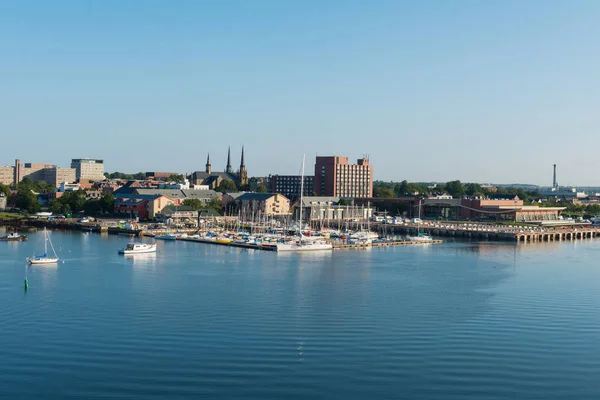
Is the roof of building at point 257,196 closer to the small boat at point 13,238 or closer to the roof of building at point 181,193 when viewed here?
the roof of building at point 181,193

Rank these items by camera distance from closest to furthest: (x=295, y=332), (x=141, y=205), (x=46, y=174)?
(x=295, y=332)
(x=141, y=205)
(x=46, y=174)

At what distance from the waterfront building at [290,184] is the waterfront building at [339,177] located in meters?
1.88

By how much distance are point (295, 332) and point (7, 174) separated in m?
79.1

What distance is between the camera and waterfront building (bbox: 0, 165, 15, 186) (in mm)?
83062

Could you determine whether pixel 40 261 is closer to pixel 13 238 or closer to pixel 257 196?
pixel 13 238

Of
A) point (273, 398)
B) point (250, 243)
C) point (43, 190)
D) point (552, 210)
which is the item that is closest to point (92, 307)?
point (273, 398)

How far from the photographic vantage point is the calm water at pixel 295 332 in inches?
399

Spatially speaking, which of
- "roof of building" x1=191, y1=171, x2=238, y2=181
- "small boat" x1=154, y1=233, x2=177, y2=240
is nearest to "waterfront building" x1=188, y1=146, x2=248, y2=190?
"roof of building" x1=191, y1=171, x2=238, y2=181

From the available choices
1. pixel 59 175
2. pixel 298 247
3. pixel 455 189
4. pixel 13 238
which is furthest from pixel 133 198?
pixel 455 189

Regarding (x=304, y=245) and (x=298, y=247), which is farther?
(x=304, y=245)

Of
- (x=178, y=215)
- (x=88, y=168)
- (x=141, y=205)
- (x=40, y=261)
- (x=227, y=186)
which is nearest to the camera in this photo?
(x=40, y=261)

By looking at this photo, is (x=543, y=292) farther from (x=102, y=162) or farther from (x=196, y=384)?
(x=102, y=162)

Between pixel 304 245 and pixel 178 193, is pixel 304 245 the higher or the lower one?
the lower one

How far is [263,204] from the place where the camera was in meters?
47.1
